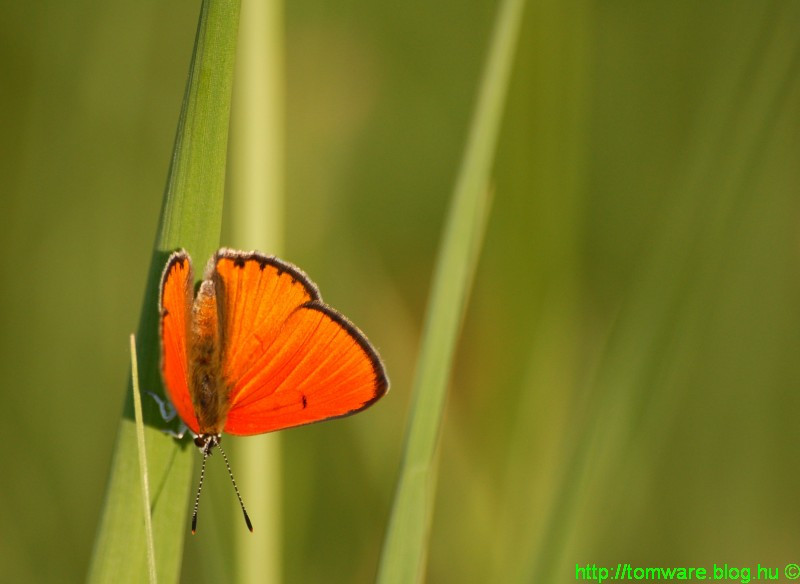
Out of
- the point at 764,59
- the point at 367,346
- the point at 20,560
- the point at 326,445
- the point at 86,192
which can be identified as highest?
the point at 764,59

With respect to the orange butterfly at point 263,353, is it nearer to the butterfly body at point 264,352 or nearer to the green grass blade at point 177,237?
the butterfly body at point 264,352

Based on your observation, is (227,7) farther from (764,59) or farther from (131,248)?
(131,248)

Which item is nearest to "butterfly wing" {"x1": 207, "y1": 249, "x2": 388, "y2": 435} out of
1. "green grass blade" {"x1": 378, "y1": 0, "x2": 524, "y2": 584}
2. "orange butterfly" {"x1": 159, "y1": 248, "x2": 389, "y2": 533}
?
"orange butterfly" {"x1": 159, "y1": 248, "x2": 389, "y2": 533}

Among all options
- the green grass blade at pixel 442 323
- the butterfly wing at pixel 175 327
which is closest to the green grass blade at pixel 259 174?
the butterfly wing at pixel 175 327

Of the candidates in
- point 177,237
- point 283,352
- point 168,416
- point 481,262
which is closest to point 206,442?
point 168,416

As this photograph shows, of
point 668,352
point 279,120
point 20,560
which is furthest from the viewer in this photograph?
point 20,560

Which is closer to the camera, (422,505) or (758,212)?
(422,505)

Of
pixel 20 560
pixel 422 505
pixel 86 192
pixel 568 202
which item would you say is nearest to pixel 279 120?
pixel 568 202

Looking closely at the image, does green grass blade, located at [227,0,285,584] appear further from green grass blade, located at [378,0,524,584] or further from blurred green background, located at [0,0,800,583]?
green grass blade, located at [378,0,524,584]
